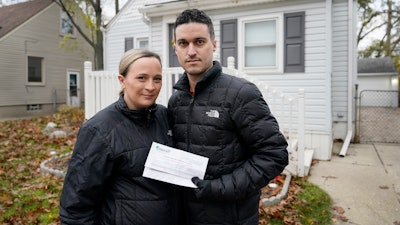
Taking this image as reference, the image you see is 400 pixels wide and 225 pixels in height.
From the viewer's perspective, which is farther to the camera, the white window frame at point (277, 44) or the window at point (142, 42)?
the window at point (142, 42)

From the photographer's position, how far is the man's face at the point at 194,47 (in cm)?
182

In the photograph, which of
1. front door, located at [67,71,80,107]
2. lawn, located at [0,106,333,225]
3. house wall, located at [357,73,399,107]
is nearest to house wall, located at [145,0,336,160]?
lawn, located at [0,106,333,225]

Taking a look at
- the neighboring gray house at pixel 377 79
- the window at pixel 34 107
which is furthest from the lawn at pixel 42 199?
the neighboring gray house at pixel 377 79

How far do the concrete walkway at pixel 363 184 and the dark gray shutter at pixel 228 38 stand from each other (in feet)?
12.7

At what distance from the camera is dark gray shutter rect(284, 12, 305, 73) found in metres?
7.79

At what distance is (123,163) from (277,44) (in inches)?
281

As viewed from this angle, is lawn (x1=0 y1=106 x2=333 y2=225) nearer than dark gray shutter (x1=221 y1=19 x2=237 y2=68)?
Yes

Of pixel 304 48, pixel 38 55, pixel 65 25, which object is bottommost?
pixel 304 48

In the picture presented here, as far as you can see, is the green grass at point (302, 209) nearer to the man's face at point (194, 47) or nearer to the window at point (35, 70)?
the man's face at point (194, 47)

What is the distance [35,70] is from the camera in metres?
18.3

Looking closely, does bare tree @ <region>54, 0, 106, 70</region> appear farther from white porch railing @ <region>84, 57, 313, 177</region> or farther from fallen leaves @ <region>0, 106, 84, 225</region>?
white porch railing @ <region>84, 57, 313, 177</region>

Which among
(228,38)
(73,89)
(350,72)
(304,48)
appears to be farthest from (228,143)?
(73,89)

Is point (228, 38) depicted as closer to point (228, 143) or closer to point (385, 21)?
point (228, 143)

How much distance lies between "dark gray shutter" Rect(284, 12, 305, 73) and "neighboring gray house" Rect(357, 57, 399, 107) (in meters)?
21.7
